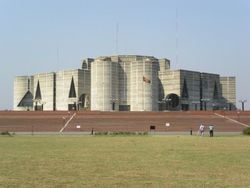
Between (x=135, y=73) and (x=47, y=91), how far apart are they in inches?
987

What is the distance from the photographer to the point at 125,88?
11306 cm

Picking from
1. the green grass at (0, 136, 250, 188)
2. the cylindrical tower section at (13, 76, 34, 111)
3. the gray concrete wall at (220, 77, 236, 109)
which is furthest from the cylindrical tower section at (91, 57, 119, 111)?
the green grass at (0, 136, 250, 188)

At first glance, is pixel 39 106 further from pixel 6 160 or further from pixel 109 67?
pixel 6 160

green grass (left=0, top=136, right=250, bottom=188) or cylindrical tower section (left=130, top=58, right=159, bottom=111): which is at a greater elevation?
cylindrical tower section (left=130, top=58, right=159, bottom=111)

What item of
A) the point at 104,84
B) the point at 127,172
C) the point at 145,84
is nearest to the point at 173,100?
the point at 145,84

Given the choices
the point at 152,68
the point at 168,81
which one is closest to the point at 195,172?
the point at 152,68

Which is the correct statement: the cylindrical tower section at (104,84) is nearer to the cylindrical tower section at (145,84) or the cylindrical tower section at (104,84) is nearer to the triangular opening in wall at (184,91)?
the cylindrical tower section at (145,84)

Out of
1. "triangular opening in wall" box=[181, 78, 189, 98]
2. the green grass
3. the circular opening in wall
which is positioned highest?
"triangular opening in wall" box=[181, 78, 189, 98]

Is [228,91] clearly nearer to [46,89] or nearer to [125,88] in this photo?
[125,88]

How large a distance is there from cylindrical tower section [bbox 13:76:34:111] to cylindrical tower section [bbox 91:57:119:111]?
78.7ft

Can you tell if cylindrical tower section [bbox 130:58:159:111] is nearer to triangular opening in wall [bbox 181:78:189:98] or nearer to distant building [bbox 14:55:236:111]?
distant building [bbox 14:55:236:111]

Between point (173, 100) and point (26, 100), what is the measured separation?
39657 mm

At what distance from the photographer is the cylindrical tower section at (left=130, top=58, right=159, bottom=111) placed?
10711 cm

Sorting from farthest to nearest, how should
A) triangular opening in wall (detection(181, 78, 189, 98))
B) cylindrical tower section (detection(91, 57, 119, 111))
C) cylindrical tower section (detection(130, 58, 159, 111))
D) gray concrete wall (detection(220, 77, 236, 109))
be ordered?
gray concrete wall (detection(220, 77, 236, 109))
triangular opening in wall (detection(181, 78, 189, 98))
cylindrical tower section (detection(91, 57, 119, 111))
cylindrical tower section (detection(130, 58, 159, 111))
